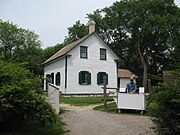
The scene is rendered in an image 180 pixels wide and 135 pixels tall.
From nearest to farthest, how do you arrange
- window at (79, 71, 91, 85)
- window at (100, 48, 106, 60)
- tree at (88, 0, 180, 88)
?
window at (79, 71, 91, 85), window at (100, 48, 106, 60), tree at (88, 0, 180, 88)

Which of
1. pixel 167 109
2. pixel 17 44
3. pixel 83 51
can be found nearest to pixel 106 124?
pixel 167 109

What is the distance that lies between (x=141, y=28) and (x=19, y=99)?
37.5 m

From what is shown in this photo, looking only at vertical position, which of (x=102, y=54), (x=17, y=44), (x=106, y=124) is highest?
(x=17, y=44)

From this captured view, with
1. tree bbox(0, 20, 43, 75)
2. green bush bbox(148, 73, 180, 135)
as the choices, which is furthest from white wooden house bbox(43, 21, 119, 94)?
green bush bbox(148, 73, 180, 135)

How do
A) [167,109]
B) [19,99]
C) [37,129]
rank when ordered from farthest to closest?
[37,129] → [19,99] → [167,109]

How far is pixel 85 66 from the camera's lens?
1156 inches

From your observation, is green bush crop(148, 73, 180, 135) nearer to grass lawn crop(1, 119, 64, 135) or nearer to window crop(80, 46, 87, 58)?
grass lawn crop(1, 119, 64, 135)

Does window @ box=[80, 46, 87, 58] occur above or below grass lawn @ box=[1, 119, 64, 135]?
above

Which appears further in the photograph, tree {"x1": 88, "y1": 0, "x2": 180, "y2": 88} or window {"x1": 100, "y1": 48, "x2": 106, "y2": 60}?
tree {"x1": 88, "y1": 0, "x2": 180, "y2": 88}

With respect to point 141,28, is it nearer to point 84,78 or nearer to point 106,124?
point 84,78

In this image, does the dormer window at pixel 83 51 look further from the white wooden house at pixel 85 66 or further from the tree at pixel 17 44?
the tree at pixel 17 44

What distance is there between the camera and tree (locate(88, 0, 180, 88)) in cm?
4228

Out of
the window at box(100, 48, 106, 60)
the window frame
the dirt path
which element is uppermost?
the window at box(100, 48, 106, 60)

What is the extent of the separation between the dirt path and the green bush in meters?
1.61
